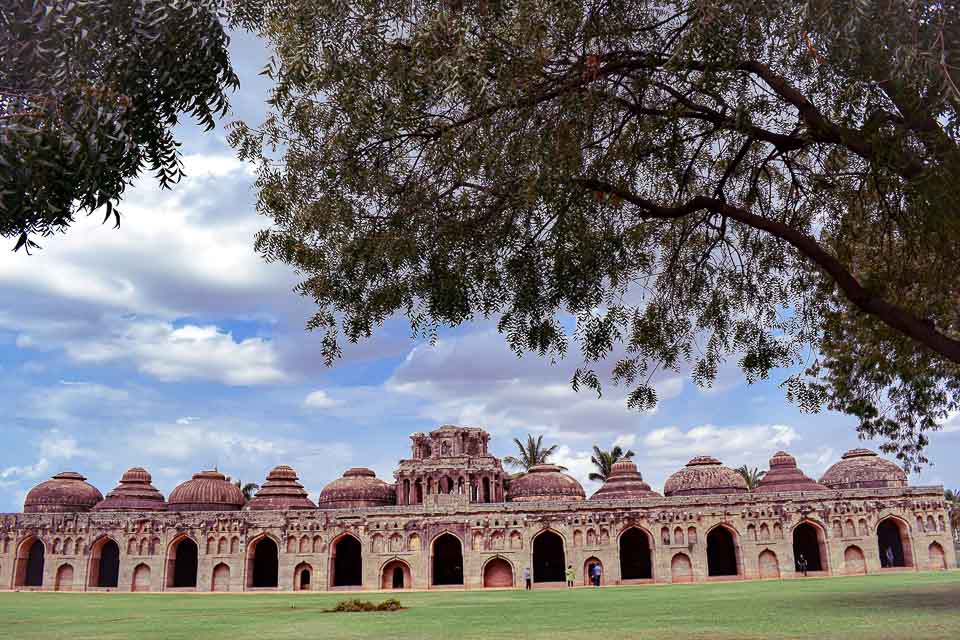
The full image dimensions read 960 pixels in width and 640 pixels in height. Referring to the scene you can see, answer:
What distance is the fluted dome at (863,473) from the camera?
43.5 meters

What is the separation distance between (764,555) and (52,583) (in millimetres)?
41327

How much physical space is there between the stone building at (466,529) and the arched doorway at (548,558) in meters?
0.09

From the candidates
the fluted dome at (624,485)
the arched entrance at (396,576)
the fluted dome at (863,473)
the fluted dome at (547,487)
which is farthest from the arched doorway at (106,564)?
the fluted dome at (863,473)

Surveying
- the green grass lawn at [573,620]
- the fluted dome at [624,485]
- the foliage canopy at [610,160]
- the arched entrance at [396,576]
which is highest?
the foliage canopy at [610,160]

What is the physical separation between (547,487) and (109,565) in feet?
91.8

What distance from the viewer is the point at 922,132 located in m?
10.0

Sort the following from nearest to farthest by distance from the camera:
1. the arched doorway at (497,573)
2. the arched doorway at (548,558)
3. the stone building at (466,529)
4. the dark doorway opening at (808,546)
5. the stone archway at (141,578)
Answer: the stone building at (466,529), the arched doorway at (497,573), the stone archway at (141,578), the dark doorway opening at (808,546), the arched doorway at (548,558)

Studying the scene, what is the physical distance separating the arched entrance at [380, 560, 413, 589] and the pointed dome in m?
20.5

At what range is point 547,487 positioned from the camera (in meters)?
48.2

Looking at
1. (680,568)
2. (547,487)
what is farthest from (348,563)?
(680,568)

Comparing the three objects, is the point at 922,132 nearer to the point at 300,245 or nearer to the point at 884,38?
the point at 884,38

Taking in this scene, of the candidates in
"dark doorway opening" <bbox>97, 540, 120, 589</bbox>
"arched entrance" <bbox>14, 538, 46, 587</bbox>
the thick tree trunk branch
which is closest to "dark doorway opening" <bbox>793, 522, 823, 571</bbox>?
the thick tree trunk branch

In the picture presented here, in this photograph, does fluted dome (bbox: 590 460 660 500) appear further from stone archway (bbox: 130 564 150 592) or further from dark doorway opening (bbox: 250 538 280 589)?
stone archway (bbox: 130 564 150 592)

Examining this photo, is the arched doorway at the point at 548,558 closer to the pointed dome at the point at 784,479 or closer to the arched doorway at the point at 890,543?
the pointed dome at the point at 784,479
